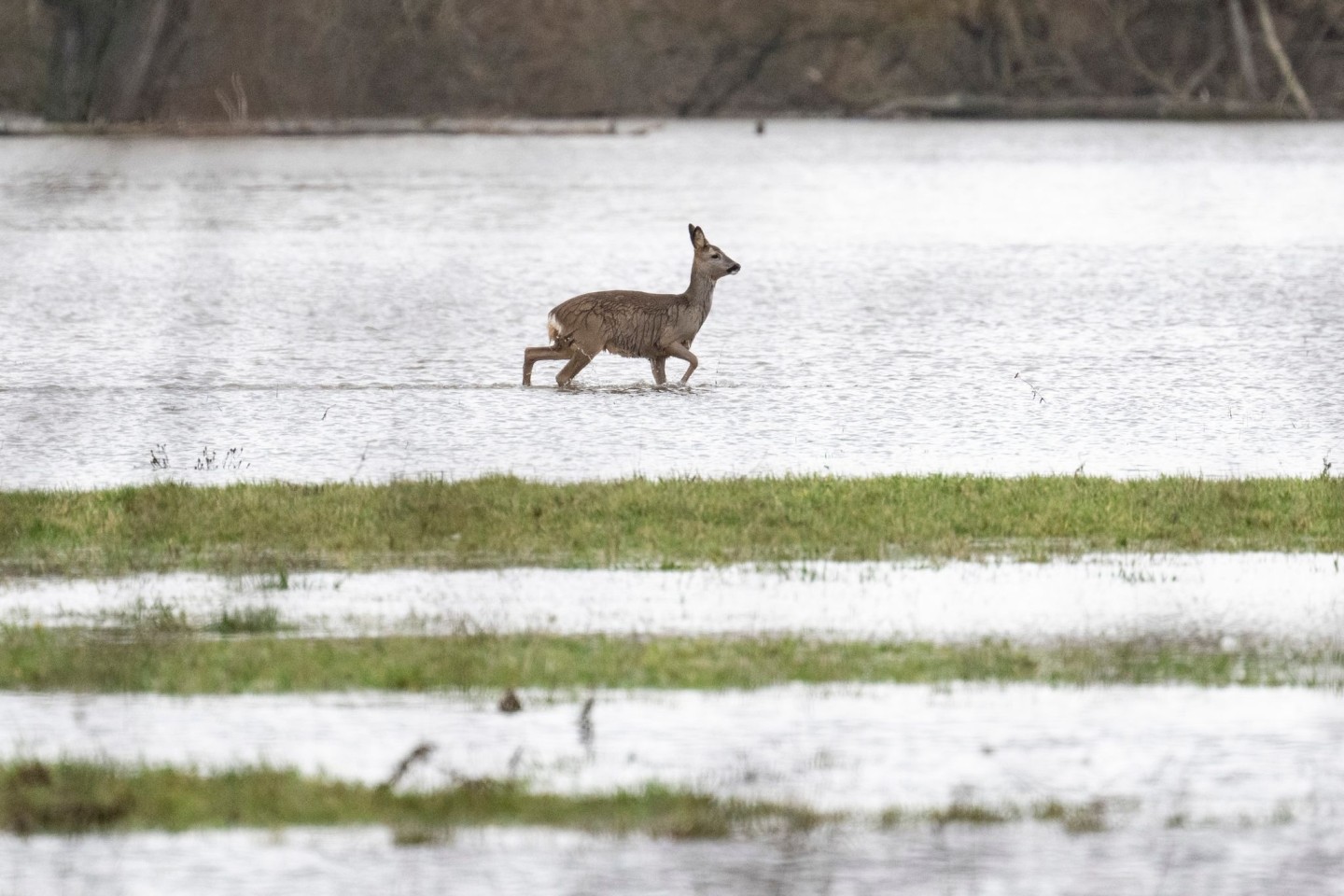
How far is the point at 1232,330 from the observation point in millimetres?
16938

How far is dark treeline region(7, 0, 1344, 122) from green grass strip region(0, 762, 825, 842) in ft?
196

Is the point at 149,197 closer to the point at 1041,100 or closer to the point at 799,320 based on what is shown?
the point at 799,320

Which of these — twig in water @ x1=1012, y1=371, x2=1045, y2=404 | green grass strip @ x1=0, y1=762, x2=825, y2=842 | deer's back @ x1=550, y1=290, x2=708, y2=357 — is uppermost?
deer's back @ x1=550, y1=290, x2=708, y2=357

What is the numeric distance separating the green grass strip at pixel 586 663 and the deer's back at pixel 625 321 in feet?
18.6

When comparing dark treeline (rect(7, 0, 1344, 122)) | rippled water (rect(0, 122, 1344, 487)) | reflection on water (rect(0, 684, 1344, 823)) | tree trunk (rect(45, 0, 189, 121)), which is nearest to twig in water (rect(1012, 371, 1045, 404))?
rippled water (rect(0, 122, 1344, 487))

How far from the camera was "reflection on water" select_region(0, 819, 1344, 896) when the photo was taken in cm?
482

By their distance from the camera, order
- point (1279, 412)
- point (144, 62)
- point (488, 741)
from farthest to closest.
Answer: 1. point (144, 62)
2. point (1279, 412)
3. point (488, 741)

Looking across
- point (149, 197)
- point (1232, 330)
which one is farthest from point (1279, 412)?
point (149, 197)

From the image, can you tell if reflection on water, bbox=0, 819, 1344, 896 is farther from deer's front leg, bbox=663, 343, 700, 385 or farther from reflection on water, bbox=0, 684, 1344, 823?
deer's front leg, bbox=663, 343, 700, 385

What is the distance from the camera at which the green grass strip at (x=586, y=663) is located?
6.48 metres

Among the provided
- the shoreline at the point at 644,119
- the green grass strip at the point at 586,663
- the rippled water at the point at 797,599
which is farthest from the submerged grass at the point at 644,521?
the shoreline at the point at 644,119

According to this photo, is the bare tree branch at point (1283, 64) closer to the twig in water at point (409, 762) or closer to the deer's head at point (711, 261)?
the deer's head at point (711, 261)

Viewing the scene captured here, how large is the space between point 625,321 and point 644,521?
3702 mm

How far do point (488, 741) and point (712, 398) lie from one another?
7.49 metres
